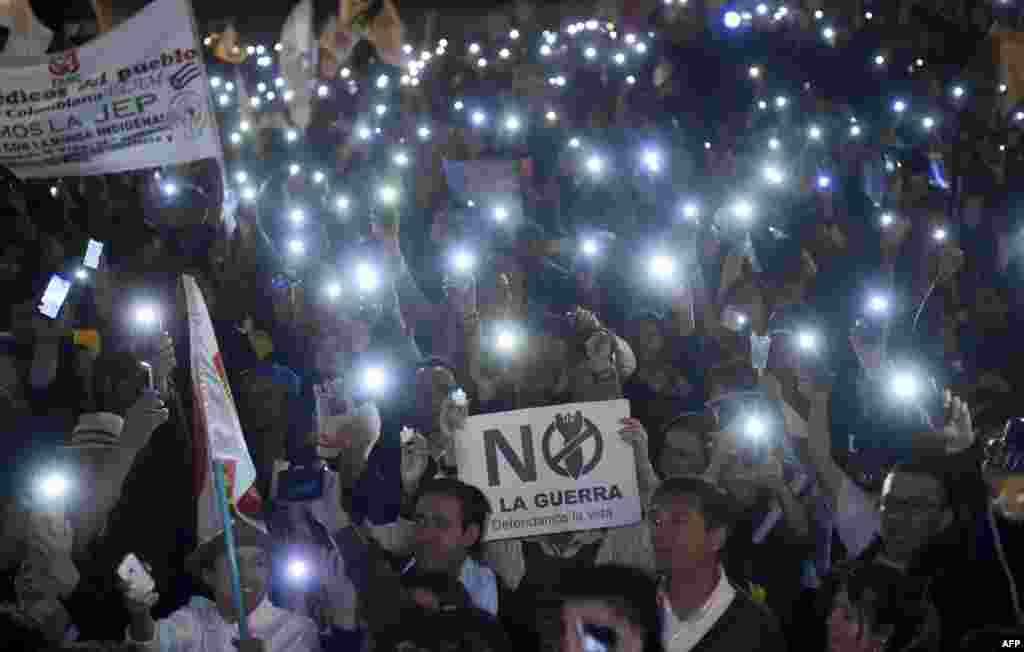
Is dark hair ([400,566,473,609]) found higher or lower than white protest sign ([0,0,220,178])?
lower

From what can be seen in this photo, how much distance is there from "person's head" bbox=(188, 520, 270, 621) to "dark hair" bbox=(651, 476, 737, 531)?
144 cm

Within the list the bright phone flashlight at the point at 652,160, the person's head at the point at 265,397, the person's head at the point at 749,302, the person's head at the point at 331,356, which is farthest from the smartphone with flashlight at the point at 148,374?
the bright phone flashlight at the point at 652,160

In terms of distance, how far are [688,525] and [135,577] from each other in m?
1.88

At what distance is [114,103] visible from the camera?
5945 millimetres

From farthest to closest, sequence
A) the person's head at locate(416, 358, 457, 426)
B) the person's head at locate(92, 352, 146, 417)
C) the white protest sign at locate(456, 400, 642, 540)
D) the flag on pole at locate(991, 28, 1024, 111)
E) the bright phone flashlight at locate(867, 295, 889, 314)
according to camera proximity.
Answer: the flag on pole at locate(991, 28, 1024, 111)
the bright phone flashlight at locate(867, 295, 889, 314)
the person's head at locate(416, 358, 457, 426)
the person's head at locate(92, 352, 146, 417)
the white protest sign at locate(456, 400, 642, 540)

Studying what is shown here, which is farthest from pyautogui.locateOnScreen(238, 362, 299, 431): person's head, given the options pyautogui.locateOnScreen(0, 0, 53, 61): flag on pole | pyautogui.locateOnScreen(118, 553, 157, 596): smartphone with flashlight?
pyautogui.locateOnScreen(0, 0, 53, 61): flag on pole

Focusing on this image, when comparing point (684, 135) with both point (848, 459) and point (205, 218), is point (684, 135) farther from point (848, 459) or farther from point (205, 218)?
point (848, 459)

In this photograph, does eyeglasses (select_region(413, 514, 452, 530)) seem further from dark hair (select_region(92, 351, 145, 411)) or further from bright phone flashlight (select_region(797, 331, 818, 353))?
bright phone flashlight (select_region(797, 331, 818, 353))

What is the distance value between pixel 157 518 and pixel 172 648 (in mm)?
795

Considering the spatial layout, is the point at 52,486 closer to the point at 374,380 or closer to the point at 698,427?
the point at 374,380

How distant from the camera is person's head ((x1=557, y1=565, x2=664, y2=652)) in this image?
3.92 m

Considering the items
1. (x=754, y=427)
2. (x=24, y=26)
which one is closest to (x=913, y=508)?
(x=754, y=427)

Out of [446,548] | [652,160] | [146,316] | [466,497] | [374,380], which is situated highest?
[652,160]

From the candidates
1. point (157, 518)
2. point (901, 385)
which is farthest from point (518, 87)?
point (157, 518)
